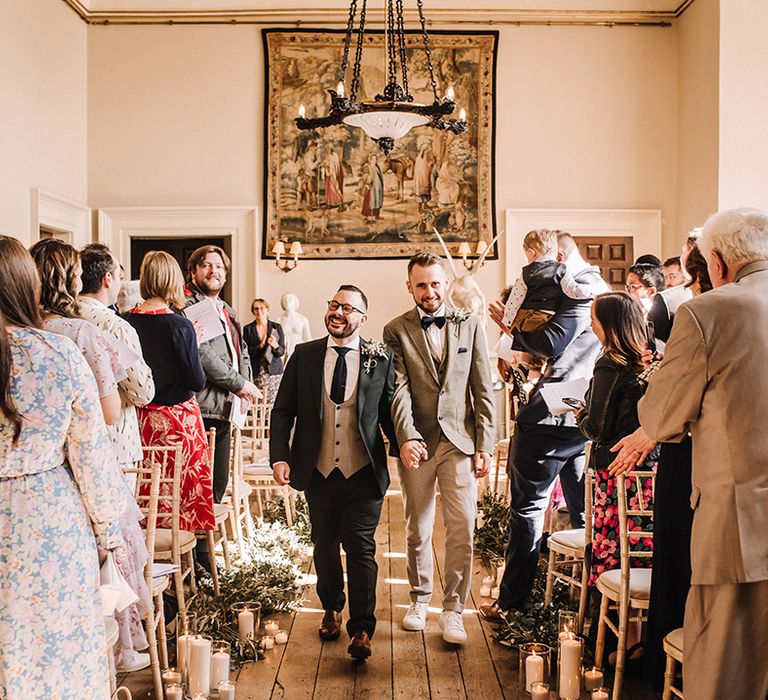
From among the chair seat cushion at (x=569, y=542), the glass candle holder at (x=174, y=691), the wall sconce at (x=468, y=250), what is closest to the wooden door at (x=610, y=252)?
the wall sconce at (x=468, y=250)

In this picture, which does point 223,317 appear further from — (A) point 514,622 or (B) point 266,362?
(B) point 266,362

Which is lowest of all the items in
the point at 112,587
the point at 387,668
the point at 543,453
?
the point at 387,668

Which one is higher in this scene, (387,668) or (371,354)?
(371,354)

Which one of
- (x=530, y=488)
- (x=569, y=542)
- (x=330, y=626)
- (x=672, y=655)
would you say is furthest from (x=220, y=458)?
(x=672, y=655)

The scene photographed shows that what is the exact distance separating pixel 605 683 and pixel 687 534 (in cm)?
106

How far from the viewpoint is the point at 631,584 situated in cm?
346

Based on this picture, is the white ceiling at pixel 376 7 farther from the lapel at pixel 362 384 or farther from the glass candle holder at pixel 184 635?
the glass candle holder at pixel 184 635

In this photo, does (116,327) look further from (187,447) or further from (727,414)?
(727,414)

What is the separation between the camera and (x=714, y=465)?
254 cm

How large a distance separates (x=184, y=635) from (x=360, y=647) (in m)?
0.87

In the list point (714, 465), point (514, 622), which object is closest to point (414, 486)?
point (514, 622)

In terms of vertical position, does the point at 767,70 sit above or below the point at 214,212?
above

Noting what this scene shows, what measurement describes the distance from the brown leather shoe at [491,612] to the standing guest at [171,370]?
1621mm

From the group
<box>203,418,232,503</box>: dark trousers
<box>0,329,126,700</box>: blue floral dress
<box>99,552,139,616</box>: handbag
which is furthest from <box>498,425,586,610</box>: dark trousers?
<box>0,329,126,700</box>: blue floral dress
